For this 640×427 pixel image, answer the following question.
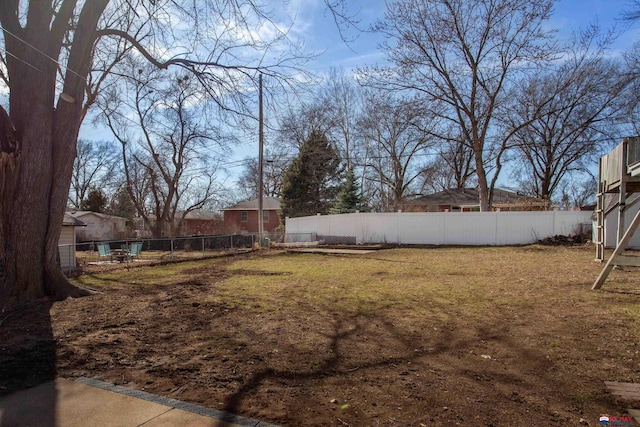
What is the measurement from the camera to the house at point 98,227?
114 feet

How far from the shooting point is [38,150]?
6602 mm

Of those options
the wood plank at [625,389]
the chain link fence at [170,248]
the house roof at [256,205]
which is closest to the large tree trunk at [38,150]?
the chain link fence at [170,248]

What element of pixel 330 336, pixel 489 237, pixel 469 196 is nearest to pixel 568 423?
pixel 330 336

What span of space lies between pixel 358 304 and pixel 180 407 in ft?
13.0

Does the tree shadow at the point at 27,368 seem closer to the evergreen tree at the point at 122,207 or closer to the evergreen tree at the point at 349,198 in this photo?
the evergreen tree at the point at 349,198

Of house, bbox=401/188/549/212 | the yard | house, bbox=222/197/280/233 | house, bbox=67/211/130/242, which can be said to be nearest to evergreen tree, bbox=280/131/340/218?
house, bbox=222/197/280/233

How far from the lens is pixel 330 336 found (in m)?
4.56

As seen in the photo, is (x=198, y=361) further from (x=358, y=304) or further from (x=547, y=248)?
(x=547, y=248)

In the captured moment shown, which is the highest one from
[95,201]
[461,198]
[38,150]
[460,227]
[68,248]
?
[95,201]

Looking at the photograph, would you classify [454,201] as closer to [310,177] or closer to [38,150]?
[310,177]

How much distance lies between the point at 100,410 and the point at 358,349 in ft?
7.79

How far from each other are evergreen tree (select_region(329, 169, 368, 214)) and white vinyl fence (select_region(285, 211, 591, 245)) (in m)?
6.71

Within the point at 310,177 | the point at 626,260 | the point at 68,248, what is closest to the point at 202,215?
the point at 310,177

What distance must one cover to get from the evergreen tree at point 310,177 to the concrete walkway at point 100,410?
105 feet
